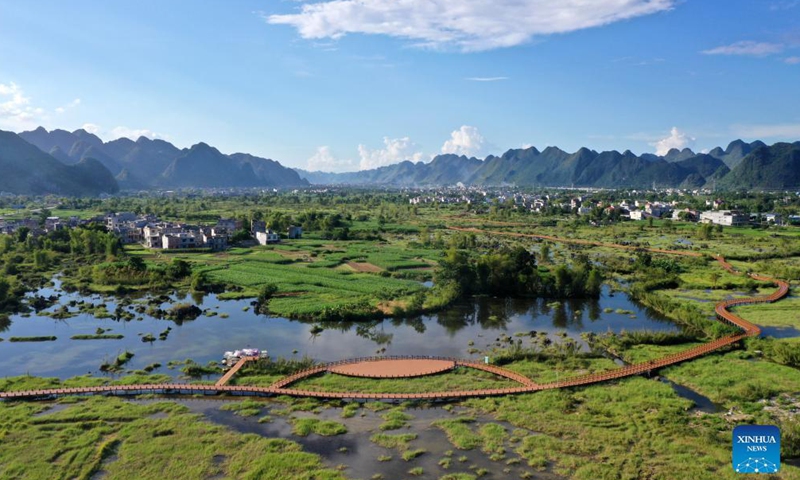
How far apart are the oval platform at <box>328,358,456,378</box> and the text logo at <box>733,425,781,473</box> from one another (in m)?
14.2

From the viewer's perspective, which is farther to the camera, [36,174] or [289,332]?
[36,174]

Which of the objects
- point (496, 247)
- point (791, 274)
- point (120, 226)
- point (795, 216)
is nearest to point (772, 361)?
point (791, 274)

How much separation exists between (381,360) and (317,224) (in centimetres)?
6741

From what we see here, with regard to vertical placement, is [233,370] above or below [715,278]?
below

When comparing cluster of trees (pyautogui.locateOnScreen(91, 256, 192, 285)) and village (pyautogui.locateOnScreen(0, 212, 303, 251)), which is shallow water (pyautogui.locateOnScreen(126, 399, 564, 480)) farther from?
village (pyautogui.locateOnScreen(0, 212, 303, 251))

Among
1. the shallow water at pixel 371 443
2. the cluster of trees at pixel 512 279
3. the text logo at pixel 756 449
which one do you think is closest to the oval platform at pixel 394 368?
the shallow water at pixel 371 443

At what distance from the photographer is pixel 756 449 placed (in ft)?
54.2

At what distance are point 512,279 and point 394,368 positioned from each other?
20712mm

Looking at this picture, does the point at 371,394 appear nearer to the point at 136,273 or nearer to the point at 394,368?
the point at 394,368

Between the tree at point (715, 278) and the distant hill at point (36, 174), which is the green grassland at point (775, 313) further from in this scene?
the distant hill at point (36, 174)

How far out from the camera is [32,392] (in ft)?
82.9

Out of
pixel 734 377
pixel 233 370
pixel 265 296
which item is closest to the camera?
pixel 734 377

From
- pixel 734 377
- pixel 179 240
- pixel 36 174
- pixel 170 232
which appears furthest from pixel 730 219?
pixel 36 174

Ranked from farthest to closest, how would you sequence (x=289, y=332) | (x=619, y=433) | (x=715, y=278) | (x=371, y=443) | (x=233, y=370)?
(x=715, y=278) → (x=289, y=332) → (x=233, y=370) → (x=619, y=433) → (x=371, y=443)
